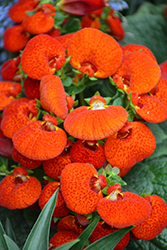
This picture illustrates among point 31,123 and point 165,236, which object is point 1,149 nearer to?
point 31,123

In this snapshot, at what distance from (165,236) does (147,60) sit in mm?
342

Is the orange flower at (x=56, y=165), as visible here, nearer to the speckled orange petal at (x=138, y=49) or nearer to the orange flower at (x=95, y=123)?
the orange flower at (x=95, y=123)

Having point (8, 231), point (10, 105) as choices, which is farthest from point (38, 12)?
point (8, 231)

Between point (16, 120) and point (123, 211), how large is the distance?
0.27 m

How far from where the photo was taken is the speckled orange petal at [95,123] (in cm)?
45

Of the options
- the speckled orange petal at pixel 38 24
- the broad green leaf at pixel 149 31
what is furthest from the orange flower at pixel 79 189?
the broad green leaf at pixel 149 31

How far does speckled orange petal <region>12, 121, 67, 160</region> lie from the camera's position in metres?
0.47

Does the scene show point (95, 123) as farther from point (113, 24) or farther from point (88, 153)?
point (113, 24)

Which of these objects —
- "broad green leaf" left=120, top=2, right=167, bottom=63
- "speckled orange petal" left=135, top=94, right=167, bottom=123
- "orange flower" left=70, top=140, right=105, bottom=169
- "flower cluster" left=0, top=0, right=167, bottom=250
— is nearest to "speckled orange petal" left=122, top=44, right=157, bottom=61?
"flower cluster" left=0, top=0, right=167, bottom=250

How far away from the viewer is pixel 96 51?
55cm

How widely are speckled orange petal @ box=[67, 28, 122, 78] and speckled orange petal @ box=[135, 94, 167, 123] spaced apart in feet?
0.27

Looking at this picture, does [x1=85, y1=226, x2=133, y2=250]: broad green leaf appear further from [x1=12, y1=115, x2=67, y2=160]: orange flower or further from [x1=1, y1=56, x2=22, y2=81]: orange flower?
[x1=1, y1=56, x2=22, y2=81]: orange flower

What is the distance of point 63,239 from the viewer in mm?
514

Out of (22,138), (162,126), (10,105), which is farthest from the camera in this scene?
(162,126)
